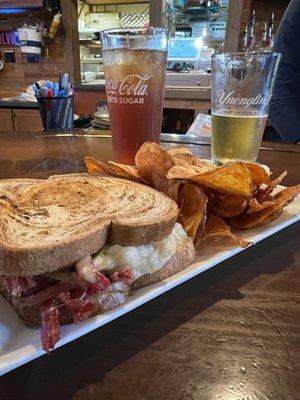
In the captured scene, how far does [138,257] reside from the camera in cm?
50

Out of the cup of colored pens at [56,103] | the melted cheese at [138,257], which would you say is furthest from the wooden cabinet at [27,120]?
the melted cheese at [138,257]

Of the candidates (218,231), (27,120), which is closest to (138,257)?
(218,231)

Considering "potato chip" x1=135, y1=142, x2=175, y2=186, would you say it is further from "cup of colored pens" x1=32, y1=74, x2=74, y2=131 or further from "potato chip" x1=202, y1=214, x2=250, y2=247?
"cup of colored pens" x1=32, y1=74, x2=74, y2=131

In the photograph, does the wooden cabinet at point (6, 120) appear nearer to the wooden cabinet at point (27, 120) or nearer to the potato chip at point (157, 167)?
the wooden cabinet at point (27, 120)

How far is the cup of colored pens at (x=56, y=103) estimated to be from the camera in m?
1.58

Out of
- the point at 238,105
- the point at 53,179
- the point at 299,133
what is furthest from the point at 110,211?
the point at 299,133

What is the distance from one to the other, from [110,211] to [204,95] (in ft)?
9.40

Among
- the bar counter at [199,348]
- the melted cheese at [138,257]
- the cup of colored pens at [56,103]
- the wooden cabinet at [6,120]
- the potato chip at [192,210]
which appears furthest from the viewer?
the wooden cabinet at [6,120]

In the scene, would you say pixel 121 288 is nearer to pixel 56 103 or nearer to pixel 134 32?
pixel 134 32

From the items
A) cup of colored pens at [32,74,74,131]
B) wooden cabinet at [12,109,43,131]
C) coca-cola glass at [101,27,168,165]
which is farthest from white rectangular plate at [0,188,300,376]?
wooden cabinet at [12,109,43,131]

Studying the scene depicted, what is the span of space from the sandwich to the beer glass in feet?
1.49

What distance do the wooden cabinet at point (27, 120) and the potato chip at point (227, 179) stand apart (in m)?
3.09

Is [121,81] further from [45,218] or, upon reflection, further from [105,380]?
[105,380]

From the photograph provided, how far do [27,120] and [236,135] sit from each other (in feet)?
9.59
